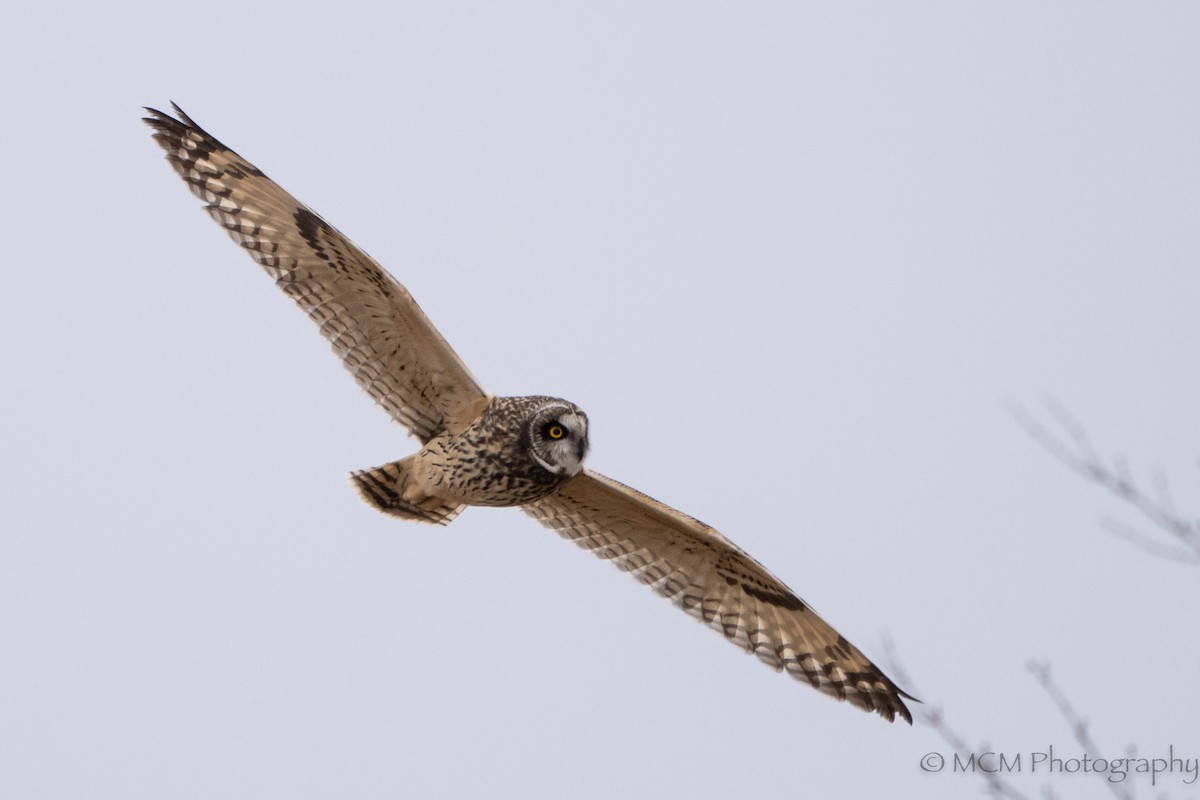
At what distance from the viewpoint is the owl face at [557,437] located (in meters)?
5.97

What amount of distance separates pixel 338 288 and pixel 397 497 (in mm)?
976

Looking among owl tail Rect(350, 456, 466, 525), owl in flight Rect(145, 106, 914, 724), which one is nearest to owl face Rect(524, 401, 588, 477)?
owl in flight Rect(145, 106, 914, 724)

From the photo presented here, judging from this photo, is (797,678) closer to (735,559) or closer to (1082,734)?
(735,559)

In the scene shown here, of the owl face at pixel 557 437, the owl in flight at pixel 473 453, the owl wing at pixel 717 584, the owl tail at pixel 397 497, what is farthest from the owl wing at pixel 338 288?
the owl wing at pixel 717 584

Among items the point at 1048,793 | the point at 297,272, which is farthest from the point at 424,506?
the point at 1048,793

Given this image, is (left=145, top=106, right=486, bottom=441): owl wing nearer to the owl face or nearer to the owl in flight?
the owl in flight

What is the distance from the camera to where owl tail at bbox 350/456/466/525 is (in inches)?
247

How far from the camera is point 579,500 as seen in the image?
21.9 ft

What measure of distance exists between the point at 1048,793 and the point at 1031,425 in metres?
0.94

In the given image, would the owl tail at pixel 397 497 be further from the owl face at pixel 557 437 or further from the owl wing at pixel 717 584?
the owl face at pixel 557 437

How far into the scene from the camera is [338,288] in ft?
20.3

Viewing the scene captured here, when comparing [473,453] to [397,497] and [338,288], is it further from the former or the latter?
[338,288]

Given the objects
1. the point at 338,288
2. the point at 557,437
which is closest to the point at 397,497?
the point at 557,437

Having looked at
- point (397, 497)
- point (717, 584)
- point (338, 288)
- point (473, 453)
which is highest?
point (338, 288)
